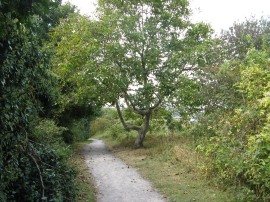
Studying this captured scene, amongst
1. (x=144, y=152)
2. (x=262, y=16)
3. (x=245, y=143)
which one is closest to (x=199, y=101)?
(x=144, y=152)

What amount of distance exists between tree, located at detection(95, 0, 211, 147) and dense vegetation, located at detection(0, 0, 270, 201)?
52 mm

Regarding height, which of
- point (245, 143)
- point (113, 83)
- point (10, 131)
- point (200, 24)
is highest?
point (200, 24)

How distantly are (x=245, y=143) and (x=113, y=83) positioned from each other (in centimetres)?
828

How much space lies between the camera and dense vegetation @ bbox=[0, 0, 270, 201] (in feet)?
19.2

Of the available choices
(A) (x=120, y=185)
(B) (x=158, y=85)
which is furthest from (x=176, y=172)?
(B) (x=158, y=85)

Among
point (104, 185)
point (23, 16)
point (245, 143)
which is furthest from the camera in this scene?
point (104, 185)

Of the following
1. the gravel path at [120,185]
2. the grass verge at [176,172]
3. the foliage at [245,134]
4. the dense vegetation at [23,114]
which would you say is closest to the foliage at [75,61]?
the grass verge at [176,172]

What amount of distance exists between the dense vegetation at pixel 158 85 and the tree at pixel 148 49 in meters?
0.05

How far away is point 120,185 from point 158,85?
670 cm

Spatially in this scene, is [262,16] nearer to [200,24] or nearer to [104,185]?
[200,24]

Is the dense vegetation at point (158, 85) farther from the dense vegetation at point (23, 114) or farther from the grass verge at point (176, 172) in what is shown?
the grass verge at point (176, 172)

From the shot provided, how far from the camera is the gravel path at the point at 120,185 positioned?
771 centimetres

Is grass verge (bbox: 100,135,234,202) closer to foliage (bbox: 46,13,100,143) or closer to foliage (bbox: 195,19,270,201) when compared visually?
foliage (bbox: 195,19,270,201)

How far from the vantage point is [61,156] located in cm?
610
